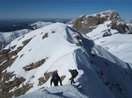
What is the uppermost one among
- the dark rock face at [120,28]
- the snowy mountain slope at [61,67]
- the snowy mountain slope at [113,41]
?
the snowy mountain slope at [61,67]

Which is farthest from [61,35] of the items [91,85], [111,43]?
[111,43]

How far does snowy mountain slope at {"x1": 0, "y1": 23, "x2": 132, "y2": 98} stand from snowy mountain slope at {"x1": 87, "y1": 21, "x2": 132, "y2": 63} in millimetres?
36783

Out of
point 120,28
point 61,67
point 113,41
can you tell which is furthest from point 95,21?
point 61,67

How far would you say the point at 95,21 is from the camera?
159500mm

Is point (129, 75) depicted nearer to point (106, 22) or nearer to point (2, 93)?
point (2, 93)

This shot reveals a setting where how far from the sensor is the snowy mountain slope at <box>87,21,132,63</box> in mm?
100350

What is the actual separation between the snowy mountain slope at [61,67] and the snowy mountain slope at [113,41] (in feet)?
121

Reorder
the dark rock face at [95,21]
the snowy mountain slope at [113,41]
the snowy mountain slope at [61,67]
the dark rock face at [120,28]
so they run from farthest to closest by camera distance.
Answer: the dark rock face at [95,21] → the dark rock face at [120,28] → the snowy mountain slope at [113,41] → the snowy mountain slope at [61,67]

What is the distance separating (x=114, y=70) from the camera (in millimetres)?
53312

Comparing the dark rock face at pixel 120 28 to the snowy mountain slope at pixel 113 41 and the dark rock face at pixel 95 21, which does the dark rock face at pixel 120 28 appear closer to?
the dark rock face at pixel 95 21

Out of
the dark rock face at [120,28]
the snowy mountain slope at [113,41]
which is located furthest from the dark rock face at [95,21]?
the snowy mountain slope at [113,41]

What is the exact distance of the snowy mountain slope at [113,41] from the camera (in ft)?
329

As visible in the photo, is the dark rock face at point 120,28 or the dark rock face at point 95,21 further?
the dark rock face at point 95,21

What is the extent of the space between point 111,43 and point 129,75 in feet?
205
